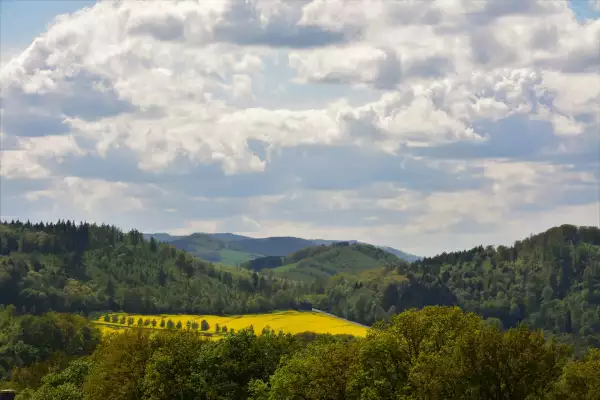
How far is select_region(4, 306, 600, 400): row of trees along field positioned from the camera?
4291 inches

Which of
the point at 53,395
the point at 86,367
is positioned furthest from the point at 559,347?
→ the point at 86,367

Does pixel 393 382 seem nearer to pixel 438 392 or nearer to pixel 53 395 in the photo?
pixel 438 392

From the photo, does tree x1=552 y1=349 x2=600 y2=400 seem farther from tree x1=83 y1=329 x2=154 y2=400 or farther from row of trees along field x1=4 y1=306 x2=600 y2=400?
tree x1=83 y1=329 x2=154 y2=400

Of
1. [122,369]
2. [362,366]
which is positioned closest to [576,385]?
[362,366]

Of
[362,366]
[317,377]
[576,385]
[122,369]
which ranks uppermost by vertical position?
[362,366]

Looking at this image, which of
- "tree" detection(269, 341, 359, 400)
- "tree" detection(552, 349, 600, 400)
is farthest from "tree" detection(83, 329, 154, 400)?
"tree" detection(552, 349, 600, 400)

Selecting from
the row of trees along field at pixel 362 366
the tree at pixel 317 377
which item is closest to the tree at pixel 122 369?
the row of trees along field at pixel 362 366

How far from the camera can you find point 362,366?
400ft

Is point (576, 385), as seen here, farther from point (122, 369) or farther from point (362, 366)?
point (122, 369)

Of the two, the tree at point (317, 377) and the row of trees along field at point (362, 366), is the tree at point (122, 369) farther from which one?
the tree at point (317, 377)

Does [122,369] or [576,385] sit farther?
[122,369]

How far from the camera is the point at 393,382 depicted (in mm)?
120500

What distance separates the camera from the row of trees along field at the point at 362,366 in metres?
109

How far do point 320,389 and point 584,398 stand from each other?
36524 mm
